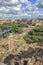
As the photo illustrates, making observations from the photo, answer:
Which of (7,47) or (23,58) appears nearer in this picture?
(23,58)

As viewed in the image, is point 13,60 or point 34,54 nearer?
point 13,60

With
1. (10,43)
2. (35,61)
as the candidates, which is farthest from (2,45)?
(35,61)

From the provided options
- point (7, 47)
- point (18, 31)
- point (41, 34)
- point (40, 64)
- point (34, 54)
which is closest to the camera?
point (40, 64)

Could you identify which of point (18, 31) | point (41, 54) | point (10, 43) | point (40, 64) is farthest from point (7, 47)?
point (18, 31)

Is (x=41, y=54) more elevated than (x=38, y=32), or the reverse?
(x=41, y=54)

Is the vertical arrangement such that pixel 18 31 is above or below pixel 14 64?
below

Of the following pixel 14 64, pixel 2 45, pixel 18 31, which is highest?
pixel 14 64

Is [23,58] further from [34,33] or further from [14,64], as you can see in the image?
[34,33]

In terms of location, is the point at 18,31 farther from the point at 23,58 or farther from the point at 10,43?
the point at 23,58

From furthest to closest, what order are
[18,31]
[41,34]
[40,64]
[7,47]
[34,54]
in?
1. [18,31]
2. [41,34]
3. [7,47]
4. [34,54]
5. [40,64]
